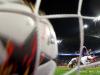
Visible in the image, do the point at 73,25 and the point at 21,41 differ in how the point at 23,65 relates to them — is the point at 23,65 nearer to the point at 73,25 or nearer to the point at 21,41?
the point at 21,41

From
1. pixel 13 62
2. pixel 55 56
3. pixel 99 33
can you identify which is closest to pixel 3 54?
pixel 13 62

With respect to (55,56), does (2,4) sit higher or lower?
higher

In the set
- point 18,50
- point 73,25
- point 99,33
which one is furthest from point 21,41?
point 99,33

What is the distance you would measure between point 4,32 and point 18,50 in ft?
0.14

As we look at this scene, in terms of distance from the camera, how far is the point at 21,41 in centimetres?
59

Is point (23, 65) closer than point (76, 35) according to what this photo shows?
Yes

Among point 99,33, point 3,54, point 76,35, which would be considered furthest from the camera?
point 99,33

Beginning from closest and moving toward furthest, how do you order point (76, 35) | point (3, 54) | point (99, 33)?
point (3, 54) → point (76, 35) → point (99, 33)

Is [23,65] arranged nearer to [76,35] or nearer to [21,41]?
[21,41]

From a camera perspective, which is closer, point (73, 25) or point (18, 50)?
point (18, 50)

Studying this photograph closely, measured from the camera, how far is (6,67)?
1.90 feet

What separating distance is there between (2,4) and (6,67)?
121 millimetres

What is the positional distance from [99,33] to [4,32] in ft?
1.10

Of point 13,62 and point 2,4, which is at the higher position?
point 2,4
